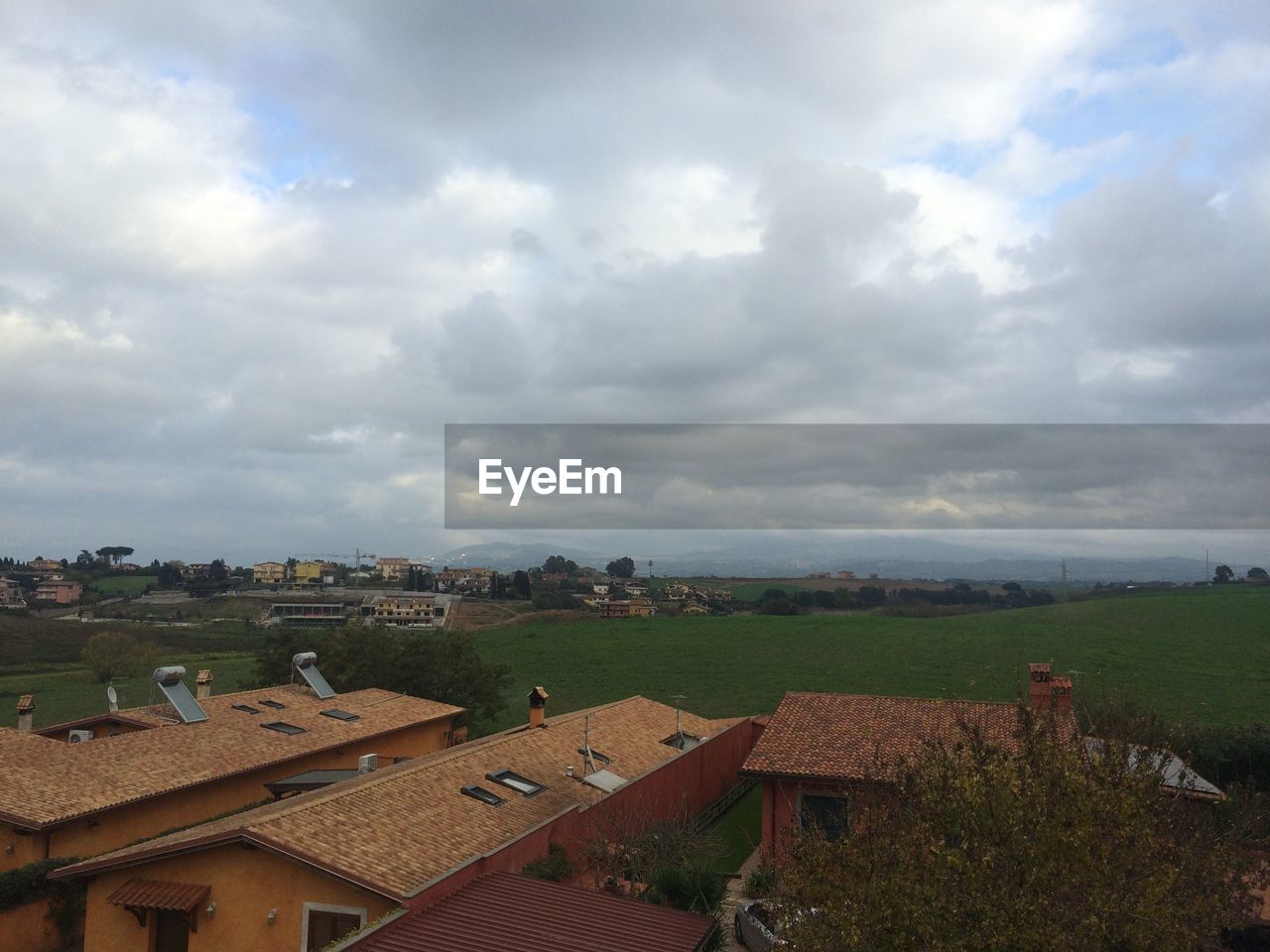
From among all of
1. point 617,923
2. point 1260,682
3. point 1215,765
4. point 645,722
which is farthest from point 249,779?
point 1260,682

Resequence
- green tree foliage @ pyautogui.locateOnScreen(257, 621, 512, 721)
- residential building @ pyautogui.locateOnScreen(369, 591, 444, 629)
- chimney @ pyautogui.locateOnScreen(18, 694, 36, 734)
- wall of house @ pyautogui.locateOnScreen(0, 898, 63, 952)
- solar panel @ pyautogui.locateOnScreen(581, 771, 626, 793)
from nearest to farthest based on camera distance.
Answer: wall of house @ pyautogui.locateOnScreen(0, 898, 63, 952) → solar panel @ pyautogui.locateOnScreen(581, 771, 626, 793) → chimney @ pyautogui.locateOnScreen(18, 694, 36, 734) → green tree foliage @ pyautogui.locateOnScreen(257, 621, 512, 721) → residential building @ pyautogui.locateOnScreen(369, 591, 444, 629)

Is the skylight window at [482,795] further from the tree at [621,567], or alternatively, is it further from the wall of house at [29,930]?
the tree at [621,567]

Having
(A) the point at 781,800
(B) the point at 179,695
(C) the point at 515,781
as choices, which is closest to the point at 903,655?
(A) the point at 781,800

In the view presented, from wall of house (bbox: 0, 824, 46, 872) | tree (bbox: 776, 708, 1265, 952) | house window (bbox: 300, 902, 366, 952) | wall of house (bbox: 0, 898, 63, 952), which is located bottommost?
wall of house (bbox: 0, 898, 63, 952)

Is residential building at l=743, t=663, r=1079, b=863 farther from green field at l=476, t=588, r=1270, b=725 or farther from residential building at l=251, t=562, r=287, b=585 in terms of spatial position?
residential building at l=251, t=562, r=287, b=585

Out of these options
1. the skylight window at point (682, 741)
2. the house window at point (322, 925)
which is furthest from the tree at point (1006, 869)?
the skylight window at point (682, 741)

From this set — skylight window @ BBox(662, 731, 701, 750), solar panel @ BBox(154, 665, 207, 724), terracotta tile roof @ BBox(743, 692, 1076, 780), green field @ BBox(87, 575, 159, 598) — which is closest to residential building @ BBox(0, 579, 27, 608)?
green field @ BBox(87, 575, 159, 598)

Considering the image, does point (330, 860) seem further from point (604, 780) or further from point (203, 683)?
point (203, 683)
